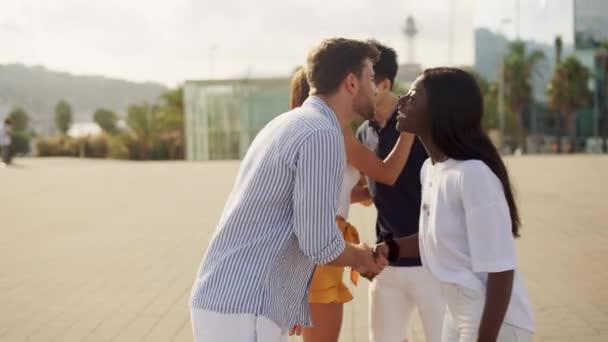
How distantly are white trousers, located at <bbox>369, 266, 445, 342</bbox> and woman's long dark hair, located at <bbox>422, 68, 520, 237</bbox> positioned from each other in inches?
51.0

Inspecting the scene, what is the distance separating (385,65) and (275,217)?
55.2 inches

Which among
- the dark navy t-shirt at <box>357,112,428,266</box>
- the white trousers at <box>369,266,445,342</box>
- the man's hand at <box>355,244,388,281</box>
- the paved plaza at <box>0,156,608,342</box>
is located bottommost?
the paved plaza at <box>0,156,608,342</box>

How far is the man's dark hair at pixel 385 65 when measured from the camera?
13.8 feet

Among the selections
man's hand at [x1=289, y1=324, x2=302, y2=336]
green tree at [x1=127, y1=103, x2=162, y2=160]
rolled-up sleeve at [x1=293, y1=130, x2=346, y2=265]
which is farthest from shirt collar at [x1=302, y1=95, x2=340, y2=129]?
green tree at [x1=127, y1=103, x2=162, y2=160]

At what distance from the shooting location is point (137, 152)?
61.8m

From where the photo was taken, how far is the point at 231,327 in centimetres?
298

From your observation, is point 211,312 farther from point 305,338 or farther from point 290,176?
point 305,338

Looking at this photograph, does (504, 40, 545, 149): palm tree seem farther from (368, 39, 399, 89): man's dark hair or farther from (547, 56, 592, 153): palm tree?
(368, 39, 399, 89): man's dark hair

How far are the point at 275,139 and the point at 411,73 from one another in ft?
301

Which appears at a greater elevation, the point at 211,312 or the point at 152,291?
the point at 211,312

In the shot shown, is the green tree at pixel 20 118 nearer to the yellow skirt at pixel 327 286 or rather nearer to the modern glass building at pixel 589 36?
the modern glass building at pixel 589 36

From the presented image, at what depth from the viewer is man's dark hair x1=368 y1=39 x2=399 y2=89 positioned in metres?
4.19

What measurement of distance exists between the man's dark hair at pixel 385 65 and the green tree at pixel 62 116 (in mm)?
125014

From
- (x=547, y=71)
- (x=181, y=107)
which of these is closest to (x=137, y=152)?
(x=181, y=107)
